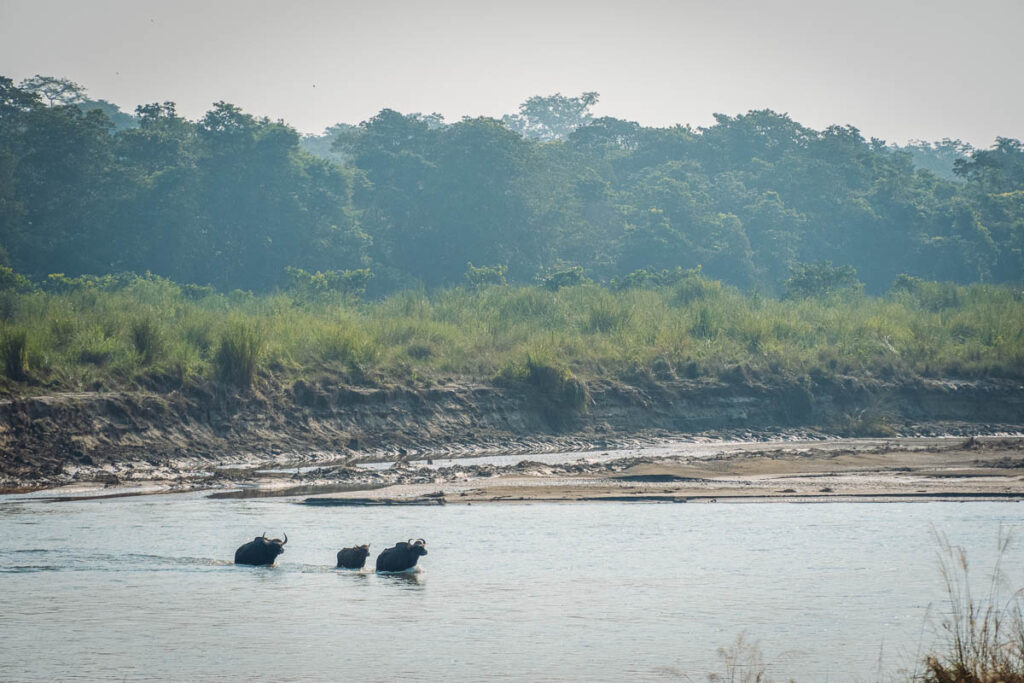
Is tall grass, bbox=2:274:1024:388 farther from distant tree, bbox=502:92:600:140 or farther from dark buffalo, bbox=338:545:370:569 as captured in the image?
distant tree, bbox=502:92:600:140

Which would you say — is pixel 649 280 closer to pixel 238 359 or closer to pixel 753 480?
pixel 238 359

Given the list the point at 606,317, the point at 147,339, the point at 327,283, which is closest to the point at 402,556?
the point at 147,339

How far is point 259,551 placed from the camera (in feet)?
41.9

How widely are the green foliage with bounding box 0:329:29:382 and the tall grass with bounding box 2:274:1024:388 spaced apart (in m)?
0.14

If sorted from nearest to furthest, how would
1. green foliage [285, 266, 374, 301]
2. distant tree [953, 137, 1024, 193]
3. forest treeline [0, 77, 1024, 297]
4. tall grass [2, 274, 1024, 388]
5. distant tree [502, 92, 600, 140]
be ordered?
tall grass [2, 274, 1024, 388] < green foliage [285, 266, 374, 301] < forest treeline [0, 77, 1024, 297] < distant tree [953, 137, 1024, 193] < distant tree [502, 92, 600, 140]

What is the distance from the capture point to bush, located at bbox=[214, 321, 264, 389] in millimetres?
22688

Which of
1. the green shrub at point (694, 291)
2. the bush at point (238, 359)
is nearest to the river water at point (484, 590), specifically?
the bush at point (238, 359)

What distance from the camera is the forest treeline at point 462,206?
1735 inches

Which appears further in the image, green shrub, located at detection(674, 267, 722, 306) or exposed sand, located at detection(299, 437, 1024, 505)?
green shrub, located at detection(674, 267, 722, 306)

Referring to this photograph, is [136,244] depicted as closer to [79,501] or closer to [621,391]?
[621,391]

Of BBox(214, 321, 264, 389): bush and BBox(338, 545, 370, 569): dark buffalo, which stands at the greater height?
BBox(214, 321, 264, 389): bush

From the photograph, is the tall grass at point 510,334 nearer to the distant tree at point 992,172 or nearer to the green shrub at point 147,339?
the green shrub at point 147,339

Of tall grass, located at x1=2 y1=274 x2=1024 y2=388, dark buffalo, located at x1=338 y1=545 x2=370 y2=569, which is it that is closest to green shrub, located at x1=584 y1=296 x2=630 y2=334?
tall grass, located at x1=2 y1=274 x2=1024 y2=388

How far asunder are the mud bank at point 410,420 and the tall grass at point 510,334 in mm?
616
